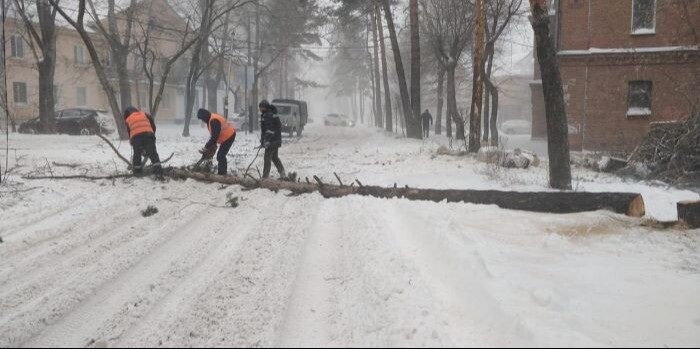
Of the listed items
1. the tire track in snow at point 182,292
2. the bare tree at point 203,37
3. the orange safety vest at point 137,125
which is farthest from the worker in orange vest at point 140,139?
the bare tree at point 203,37

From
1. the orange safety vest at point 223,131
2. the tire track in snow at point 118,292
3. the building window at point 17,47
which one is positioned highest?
the building window at point 17,47

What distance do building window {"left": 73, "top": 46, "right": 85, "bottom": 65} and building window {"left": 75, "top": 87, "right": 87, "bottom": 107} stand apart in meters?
2.15

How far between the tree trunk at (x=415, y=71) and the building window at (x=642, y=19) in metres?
8.18

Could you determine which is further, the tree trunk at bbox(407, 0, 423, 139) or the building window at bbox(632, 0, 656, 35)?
the tree trunk at bbox(407, 0, 423, 139)

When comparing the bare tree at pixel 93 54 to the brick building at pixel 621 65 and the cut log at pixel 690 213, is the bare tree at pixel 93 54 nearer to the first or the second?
the brick building at pixel 621 65

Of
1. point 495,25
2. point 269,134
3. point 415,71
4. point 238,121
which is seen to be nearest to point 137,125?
point 269,134

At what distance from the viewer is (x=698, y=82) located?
16.1 meters

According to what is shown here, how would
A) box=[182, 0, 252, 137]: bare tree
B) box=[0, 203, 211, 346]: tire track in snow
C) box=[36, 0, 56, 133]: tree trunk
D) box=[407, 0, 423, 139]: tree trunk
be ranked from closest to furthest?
box=[0, 203, 211, 346]: tire track in snow → box=[182, 0, 252, 137]: bare tree → box=[407, 0, 423, 139]: tree trunk → box=[36, 0, 56, 133]: tree trunk

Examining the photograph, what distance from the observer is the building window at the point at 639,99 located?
19859mm

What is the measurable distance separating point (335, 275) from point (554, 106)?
5.90m

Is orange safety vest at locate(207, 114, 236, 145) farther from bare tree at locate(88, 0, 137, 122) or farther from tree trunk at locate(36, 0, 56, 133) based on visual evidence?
tree trunk at locate(36, 0, 56, 133)

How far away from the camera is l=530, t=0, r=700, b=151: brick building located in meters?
19.2

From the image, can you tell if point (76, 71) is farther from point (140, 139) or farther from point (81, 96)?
point (140, 139)

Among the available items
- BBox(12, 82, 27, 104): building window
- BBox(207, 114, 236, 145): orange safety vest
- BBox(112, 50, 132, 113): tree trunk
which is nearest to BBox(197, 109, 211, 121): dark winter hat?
BBox(207, 114, 236, 145): orange safety vest
